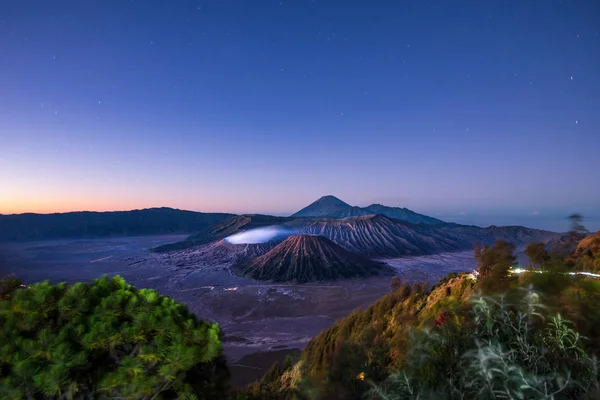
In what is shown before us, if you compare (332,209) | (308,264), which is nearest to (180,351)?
(308,264)

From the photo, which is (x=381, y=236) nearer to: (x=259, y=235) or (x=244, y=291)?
(x=259, y=235)

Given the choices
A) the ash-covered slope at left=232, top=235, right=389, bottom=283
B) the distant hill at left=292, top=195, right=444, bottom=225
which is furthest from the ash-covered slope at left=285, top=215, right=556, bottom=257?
the distant hill at left=292, top=195, right=444, bottom=225

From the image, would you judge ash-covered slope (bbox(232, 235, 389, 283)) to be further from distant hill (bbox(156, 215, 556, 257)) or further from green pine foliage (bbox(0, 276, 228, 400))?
green pine foliage (bbox(0, 276, 228, 400))

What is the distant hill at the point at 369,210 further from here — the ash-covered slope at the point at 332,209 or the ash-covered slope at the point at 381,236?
the ash-covered slope at the point at 381,236

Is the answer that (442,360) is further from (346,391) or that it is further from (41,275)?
(41,275)

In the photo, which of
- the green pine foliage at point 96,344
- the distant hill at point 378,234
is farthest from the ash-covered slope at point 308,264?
the green pine foliage at point 96,344

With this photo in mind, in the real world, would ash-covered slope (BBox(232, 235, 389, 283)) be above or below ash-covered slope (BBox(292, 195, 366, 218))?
below
